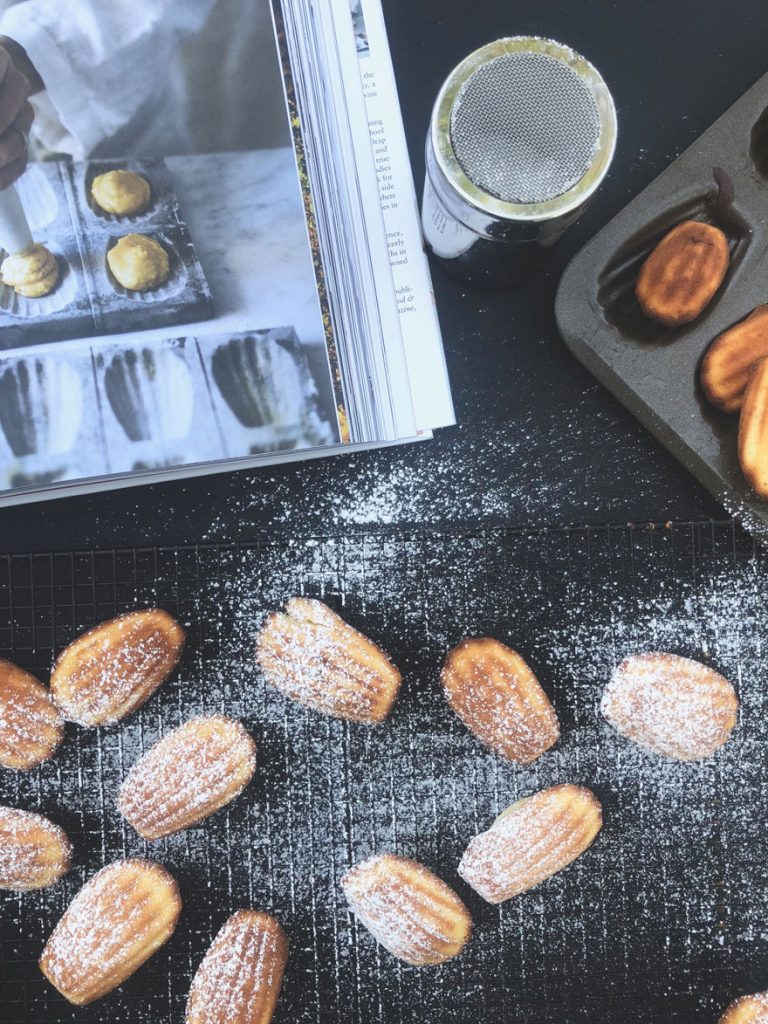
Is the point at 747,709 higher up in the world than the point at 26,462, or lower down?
lower down

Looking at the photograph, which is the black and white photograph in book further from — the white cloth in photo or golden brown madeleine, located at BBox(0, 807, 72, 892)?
golden brown madeleine, located at BBox(0, 807, 72, 892)

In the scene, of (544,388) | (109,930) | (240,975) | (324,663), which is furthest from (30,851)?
(544,388)

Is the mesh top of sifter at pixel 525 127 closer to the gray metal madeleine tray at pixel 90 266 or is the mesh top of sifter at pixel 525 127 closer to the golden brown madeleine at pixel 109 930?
the gray metal madeleine tray at pixel 90 266

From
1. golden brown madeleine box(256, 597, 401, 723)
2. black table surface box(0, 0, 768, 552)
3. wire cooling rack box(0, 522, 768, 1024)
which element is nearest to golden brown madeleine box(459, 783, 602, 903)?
wire cooling rack box(0, 522, 768, 1024)

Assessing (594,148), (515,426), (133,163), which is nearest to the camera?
(594,148)

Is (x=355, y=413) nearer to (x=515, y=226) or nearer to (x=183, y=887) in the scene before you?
(x=515, y=226)

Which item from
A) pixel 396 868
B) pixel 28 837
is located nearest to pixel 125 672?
pixel 28 837
